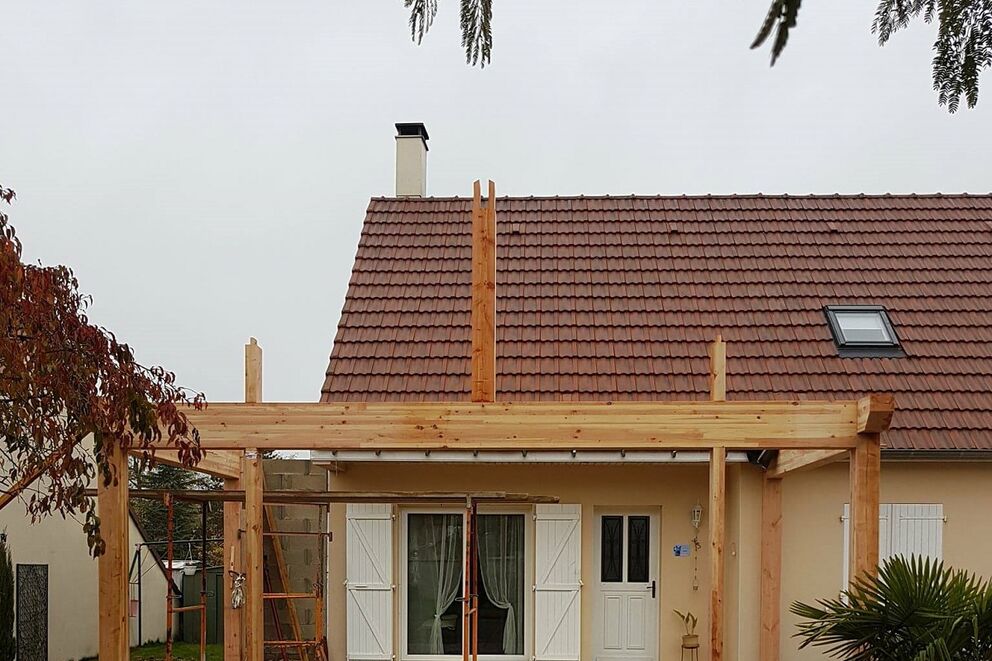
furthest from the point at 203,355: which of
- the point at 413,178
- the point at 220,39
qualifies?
the point at 220,39

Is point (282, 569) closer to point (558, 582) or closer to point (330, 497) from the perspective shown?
point (330, 497)

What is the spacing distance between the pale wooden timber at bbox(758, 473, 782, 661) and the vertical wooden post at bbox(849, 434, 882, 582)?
333cm

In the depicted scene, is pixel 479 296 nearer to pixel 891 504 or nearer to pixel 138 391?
pixel 138 391

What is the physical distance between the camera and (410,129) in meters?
14.1

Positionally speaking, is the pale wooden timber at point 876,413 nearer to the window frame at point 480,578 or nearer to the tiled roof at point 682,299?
the tiled roof at point 682,299

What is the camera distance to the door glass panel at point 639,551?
11188 mm

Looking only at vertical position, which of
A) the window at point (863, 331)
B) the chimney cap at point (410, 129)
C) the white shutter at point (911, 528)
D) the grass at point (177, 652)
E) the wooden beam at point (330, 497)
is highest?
the chimney cap at point (410, 129)

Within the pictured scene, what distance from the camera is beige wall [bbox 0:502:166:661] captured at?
11266 millimetres

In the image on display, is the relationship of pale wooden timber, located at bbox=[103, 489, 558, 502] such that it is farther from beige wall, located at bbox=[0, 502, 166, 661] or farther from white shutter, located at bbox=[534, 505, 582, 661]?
beige wall, located at bbox=[0, 502, 166, 661]

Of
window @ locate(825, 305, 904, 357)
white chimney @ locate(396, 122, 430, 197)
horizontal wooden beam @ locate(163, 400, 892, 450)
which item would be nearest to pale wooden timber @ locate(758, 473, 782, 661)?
window @ locate(825, 305, 904, 357)

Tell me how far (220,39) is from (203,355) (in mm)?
9341

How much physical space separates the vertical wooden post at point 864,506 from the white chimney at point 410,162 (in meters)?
8.59

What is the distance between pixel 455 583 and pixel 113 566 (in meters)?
5.01

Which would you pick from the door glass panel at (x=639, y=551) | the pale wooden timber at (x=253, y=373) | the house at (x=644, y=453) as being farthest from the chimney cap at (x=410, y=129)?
the pale wooden timber at (x=253, y=373)
